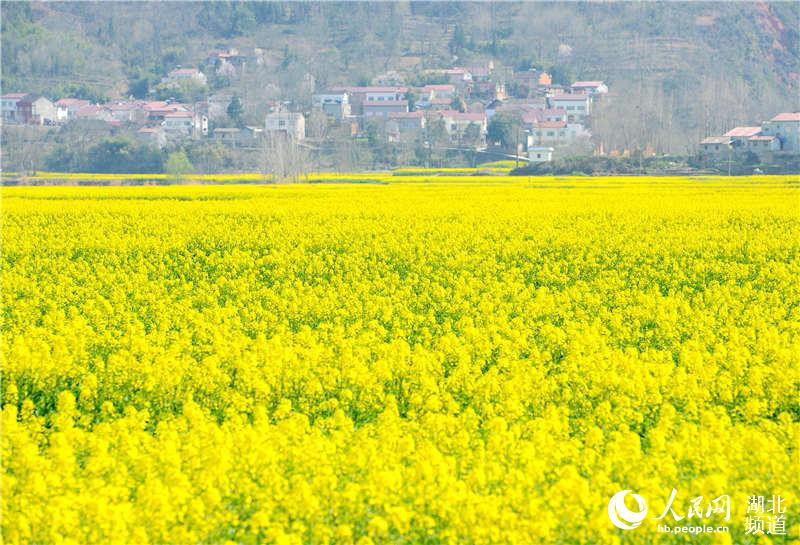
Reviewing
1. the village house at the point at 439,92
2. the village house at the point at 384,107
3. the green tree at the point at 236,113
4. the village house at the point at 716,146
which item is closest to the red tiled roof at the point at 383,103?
the village house at the point at 384,107

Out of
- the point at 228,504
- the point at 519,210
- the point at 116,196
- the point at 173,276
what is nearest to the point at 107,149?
the point at 116,196

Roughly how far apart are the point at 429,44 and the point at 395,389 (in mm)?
151545

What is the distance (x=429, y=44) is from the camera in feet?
515

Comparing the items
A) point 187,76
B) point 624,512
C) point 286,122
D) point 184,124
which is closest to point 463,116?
point 286,122

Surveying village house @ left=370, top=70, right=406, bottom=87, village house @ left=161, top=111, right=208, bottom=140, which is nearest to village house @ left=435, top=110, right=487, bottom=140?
village house @ left=370, top=70, right=406, bottom=87

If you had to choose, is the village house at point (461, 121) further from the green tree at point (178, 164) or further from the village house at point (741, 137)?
the green tree at point (178, 164)

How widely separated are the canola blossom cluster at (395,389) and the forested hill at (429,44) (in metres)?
88.3

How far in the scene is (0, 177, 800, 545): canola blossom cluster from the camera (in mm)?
6113

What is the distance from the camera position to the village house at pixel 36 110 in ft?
363

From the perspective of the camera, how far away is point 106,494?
6.17 m

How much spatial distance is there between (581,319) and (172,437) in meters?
6.51

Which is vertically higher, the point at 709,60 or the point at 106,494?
the point at 709,60

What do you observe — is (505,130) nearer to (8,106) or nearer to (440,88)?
(440,88)

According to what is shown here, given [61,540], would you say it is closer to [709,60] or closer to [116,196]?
[116,196]
